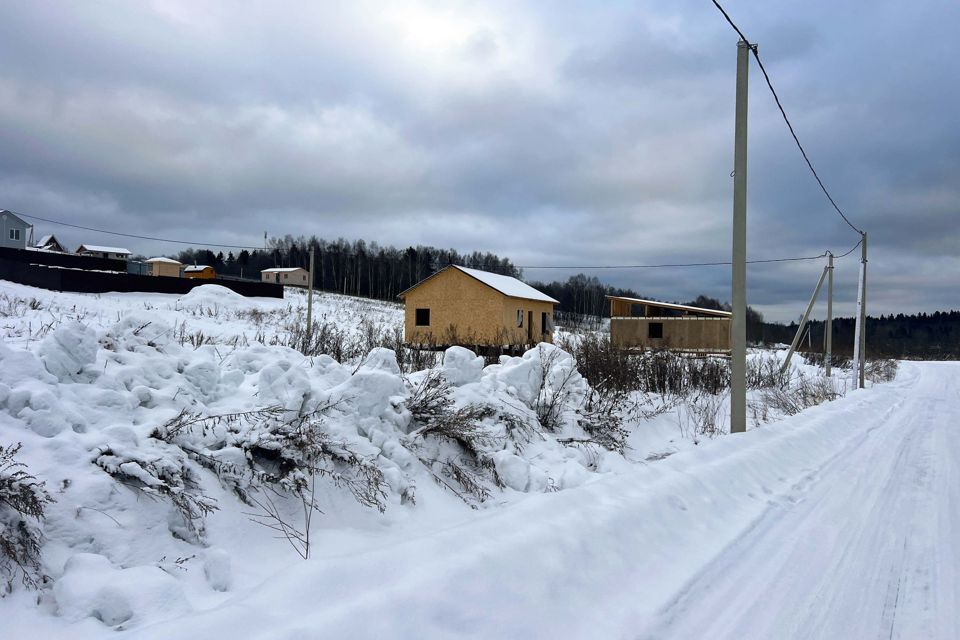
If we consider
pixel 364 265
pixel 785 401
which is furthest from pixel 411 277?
pixel 785 401

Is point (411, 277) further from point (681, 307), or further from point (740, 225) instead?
point (740, 225)

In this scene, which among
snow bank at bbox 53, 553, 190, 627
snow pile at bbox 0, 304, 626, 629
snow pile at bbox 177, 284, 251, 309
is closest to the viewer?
snow bank at bbox 53, 553, 190, 627

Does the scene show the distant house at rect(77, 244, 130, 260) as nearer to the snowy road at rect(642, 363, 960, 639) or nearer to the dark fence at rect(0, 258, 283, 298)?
the dark fence at rect(0, 258, 283, 298)


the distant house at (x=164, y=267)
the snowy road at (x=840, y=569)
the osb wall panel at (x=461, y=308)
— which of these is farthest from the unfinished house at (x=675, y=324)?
the distant house at (x=164, y=267)

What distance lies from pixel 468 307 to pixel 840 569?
25888 millimetres

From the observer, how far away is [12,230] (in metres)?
55.0

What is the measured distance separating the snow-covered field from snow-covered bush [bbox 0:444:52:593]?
6cm

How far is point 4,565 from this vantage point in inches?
109

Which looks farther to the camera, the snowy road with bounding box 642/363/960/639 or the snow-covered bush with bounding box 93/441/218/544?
the snow-covered bush with bounding box 93/441/218/544

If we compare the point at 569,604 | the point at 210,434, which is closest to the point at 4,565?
the point at 210,434

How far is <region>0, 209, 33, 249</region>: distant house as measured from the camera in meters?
53.8

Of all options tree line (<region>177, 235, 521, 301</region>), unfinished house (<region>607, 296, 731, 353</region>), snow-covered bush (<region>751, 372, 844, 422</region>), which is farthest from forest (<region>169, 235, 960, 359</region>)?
snow-covered bush (<region>751, 372, 844, 422</region>)

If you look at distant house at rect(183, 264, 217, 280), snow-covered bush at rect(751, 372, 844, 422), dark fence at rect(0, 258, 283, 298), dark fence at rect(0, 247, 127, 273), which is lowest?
snow-covered bush at rect(751, 372, 844, 422)

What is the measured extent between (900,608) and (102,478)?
459 centimetres
